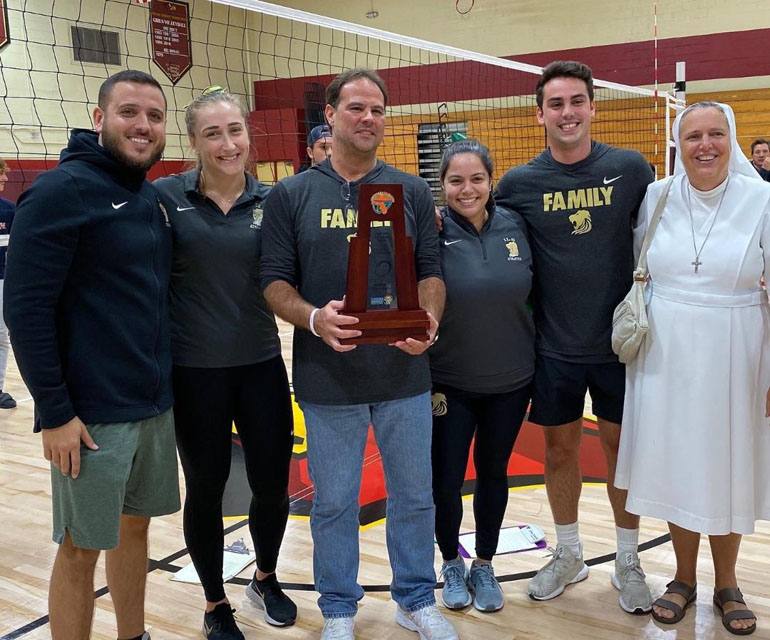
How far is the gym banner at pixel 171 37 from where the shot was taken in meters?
13.3

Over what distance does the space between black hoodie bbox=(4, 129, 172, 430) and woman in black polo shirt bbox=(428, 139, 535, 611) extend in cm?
102

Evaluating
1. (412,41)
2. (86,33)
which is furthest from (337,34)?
(412,41)

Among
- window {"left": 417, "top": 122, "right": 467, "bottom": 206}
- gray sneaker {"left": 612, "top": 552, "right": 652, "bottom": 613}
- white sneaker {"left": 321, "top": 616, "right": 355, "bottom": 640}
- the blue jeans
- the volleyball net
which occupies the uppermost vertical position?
the volleyball net

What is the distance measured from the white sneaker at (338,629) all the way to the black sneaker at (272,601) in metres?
0.30

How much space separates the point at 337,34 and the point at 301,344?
486 inches

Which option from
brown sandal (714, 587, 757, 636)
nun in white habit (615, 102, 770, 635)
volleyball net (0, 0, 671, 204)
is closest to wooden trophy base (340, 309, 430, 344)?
nun in white habit (615, 102, 770, 635)

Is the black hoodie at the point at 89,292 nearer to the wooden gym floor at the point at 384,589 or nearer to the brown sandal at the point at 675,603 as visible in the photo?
the wooden gym floor at the point at 384,589

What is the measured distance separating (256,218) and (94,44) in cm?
1196

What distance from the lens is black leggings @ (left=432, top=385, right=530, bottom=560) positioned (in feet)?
9.34

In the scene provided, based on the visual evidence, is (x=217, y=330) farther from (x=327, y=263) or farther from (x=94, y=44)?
(x=94, y=44)

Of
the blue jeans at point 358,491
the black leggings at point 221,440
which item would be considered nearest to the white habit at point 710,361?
the blue jeans at point 358,491

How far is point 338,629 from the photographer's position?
2.63m

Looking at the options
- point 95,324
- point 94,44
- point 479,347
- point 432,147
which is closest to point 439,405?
point 479,347

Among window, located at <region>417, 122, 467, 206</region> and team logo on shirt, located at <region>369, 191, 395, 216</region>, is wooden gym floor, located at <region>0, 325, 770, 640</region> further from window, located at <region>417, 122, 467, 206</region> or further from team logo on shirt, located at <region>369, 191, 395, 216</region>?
window, located at <region>417, 122, 467, 206</region>
